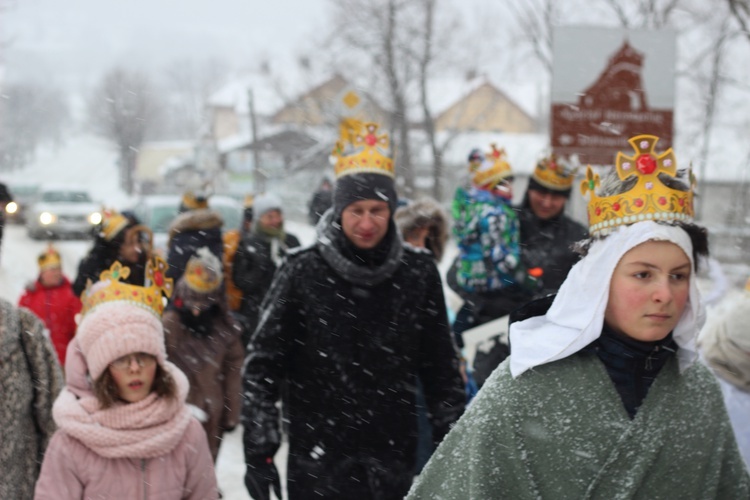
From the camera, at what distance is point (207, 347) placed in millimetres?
6188

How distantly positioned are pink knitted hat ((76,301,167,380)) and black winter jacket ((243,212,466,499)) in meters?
0.47

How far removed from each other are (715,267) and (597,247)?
8.63 feet

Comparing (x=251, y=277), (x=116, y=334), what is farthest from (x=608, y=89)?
(x=116, y=334)

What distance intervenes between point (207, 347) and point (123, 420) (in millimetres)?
2346

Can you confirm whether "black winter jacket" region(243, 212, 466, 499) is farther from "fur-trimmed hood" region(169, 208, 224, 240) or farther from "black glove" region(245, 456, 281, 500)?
"fur-trimmed hood" region(169, 208, 224, 240)

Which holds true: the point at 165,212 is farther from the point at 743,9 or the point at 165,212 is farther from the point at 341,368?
the point at 341,368

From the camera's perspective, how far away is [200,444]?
401 centimetres

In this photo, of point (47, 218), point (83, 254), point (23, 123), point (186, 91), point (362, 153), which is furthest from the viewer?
point (186, 91)

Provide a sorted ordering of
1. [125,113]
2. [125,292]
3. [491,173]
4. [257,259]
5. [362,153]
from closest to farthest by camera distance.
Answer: [125,292]
[362,153]
[491,173]
[257,259]
[125,113]

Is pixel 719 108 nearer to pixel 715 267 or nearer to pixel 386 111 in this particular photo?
pixel 386 111

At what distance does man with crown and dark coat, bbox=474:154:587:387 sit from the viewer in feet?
17.3

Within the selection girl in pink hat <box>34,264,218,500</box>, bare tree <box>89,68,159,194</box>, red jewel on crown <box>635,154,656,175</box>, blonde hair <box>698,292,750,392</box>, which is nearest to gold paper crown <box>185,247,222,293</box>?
girl in pink hat <box>34,264,218,500</box>

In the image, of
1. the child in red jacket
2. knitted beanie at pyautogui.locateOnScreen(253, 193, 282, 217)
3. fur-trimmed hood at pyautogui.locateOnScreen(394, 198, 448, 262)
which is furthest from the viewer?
knitted beanie at pyautogui.locateOnScreen(253, 193, 282, 217)

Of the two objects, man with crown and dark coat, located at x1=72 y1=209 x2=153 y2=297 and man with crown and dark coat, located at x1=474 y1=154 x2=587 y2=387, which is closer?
man with crown and dark coat, located at x1=474 y1=154 x2=587 y2=387
